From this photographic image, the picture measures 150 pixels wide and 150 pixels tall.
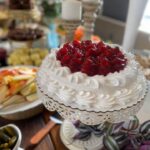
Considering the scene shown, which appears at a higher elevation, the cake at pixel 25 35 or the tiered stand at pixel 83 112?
the tiered stand at pixel 83 112

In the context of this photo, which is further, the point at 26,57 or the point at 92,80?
the point at 26,57

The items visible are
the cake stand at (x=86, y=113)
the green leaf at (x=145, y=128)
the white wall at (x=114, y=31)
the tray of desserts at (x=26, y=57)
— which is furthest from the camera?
the white wall at (x=114, y=31)

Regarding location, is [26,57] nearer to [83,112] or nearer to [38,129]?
[38,129]

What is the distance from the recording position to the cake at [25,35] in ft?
3.30

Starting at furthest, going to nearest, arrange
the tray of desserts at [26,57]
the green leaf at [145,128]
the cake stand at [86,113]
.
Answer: the tray of desserts at [26,57], the green leaf at [145,128], the cake stand at [86,113]

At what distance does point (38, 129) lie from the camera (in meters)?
0.67

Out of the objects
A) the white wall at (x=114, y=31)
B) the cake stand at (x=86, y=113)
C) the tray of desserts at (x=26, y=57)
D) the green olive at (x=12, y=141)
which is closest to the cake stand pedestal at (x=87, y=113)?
the cake stand at (x=86, y=113)

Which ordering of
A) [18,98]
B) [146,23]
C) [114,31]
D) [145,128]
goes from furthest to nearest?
1. [114,31]
2. [146,23]
3. [18,98]
4. [145,128]

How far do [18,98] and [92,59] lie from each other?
276 millimetres

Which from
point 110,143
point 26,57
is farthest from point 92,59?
point 26,57

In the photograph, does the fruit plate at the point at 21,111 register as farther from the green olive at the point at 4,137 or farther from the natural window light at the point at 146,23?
the natural window light at the point at 146,23

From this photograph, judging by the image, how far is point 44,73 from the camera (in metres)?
0.55

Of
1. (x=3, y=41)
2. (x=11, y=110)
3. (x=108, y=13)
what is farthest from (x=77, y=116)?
(x=108, y=13)

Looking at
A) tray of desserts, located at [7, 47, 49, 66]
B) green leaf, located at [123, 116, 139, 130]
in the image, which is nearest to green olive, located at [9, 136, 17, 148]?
green leaf, located at [123, 116, 139, 130]
